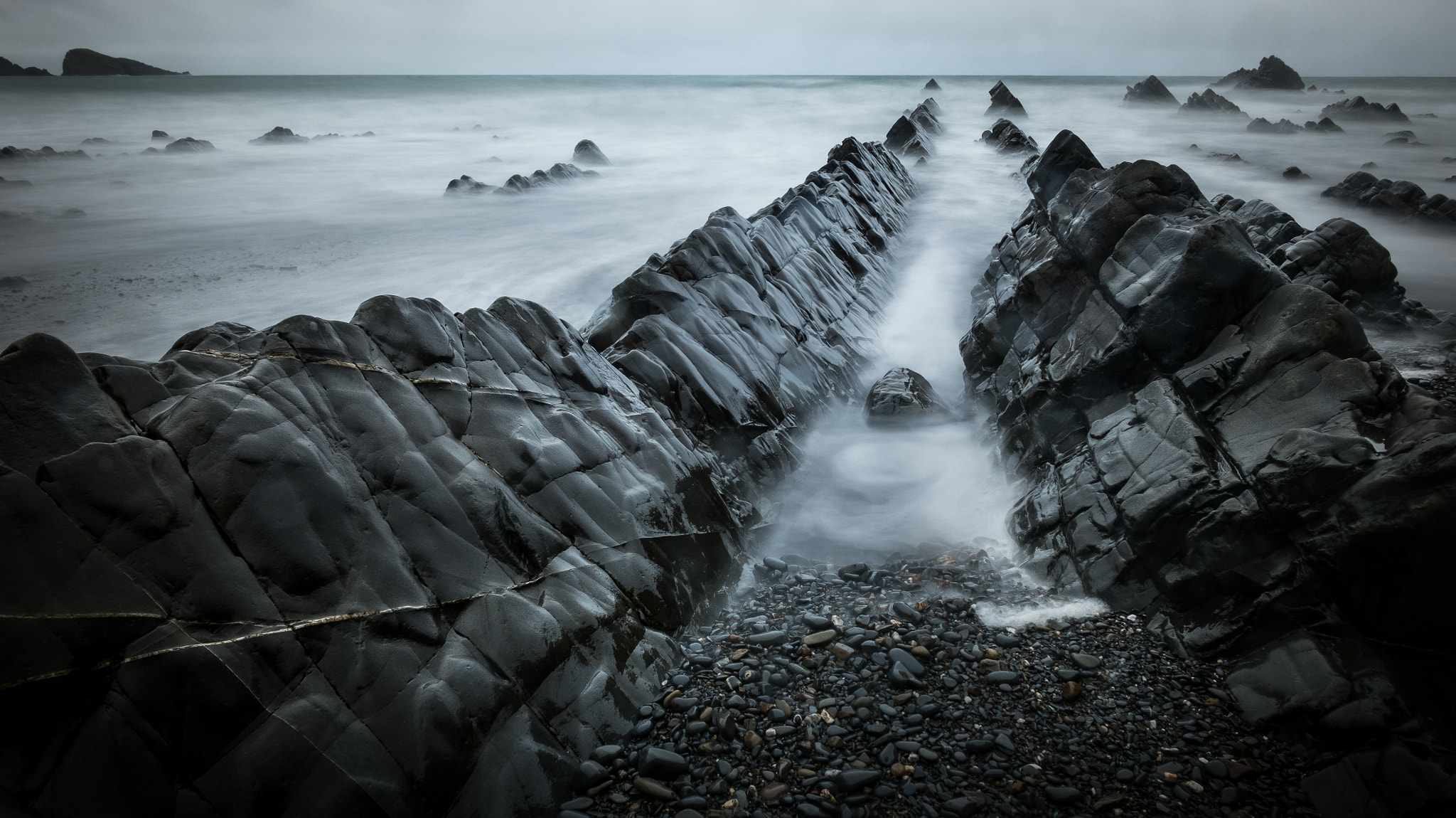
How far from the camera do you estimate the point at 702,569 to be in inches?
266

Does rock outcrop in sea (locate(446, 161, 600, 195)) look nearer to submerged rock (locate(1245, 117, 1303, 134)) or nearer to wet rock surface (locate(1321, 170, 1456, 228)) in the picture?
wet rock surface (locate(1321, 170, 1456, 228))

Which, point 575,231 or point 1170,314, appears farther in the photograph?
point 575,231

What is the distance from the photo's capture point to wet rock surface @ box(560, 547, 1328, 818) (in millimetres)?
4344

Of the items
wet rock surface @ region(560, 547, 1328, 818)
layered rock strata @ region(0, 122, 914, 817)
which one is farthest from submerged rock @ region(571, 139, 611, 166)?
wet rock surface @ region(560, 547, 1328, 818)

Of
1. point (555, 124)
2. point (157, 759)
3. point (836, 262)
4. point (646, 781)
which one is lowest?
point (646, 781)

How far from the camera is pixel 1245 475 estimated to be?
580cm

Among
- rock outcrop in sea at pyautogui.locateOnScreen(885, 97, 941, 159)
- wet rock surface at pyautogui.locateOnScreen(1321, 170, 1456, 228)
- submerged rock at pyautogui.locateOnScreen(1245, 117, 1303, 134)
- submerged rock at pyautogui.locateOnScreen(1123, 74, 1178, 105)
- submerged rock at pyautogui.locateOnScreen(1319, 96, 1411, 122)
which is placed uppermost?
submerged rock at pyautogui.locateOnScreen(1123, 74, 1178, 105)

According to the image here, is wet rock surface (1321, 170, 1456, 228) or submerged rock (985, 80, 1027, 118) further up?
submerged rock (985, 80, 1027, 118)

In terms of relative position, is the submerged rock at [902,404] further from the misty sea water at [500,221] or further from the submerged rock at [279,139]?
the submerged rock at [279,139]

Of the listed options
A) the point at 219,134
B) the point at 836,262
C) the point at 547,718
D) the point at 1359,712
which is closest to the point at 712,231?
the point at 836,262

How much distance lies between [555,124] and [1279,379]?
55.0m

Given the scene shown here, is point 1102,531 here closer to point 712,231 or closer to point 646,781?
point 646,781

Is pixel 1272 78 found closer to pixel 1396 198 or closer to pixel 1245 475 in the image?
pixel 1396 198

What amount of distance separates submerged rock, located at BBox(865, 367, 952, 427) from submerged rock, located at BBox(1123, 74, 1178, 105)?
6372 cm
